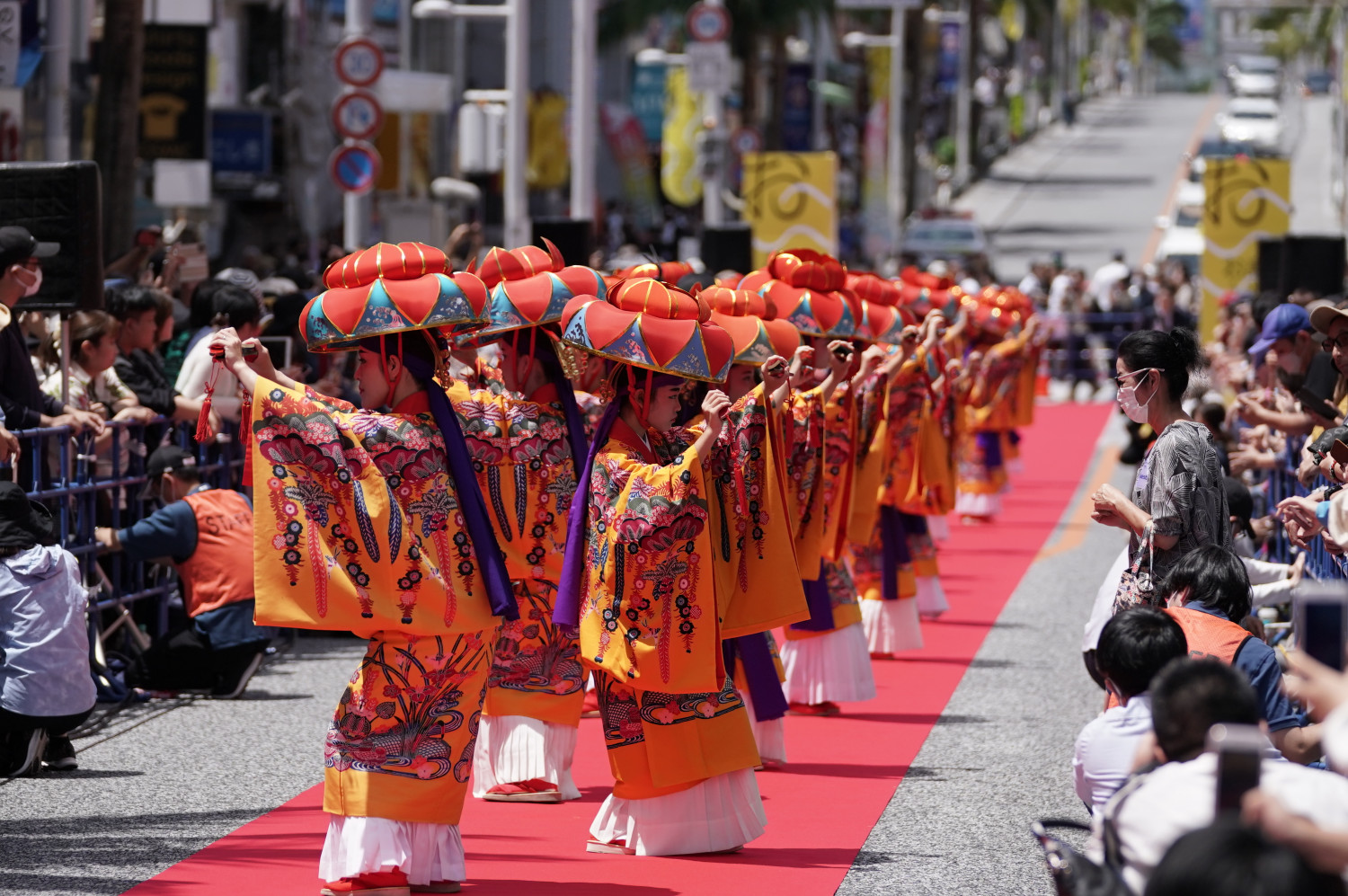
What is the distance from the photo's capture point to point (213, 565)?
897 centimetres

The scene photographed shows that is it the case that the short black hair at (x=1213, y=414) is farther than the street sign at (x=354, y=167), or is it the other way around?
the street sign at (x=354, y=167)

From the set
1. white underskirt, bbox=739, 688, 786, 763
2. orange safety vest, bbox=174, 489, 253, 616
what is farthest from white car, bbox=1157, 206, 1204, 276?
white underskirt, bbox=739, 688, 786, 763

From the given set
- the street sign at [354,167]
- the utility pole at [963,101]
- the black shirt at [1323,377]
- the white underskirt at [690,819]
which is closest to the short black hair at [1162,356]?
the white underskirt at [690,819]

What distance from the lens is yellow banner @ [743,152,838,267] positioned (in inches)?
797

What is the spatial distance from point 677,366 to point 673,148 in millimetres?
25903

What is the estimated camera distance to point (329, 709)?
8.98 m

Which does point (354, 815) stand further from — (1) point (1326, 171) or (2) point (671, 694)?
(1) point (1326, 171)

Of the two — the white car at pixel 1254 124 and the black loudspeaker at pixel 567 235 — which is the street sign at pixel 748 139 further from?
the white car at pixel 1254 124

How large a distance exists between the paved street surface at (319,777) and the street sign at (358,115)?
668 cm

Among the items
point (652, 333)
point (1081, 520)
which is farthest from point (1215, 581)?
point (1081, 520)

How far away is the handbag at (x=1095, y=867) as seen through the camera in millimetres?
3910

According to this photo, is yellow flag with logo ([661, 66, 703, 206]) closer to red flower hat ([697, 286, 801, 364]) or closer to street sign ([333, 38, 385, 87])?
street sign ([333, 38, 385, 87])

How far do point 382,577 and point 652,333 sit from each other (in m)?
1.18

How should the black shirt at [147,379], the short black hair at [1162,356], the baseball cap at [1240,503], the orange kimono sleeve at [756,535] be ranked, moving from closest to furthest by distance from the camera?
the short black hair at [1162,356] → the orange kimono sleeve at [756,535] → the baseball cap at [1240,503] → the black shirt at [147,379]
